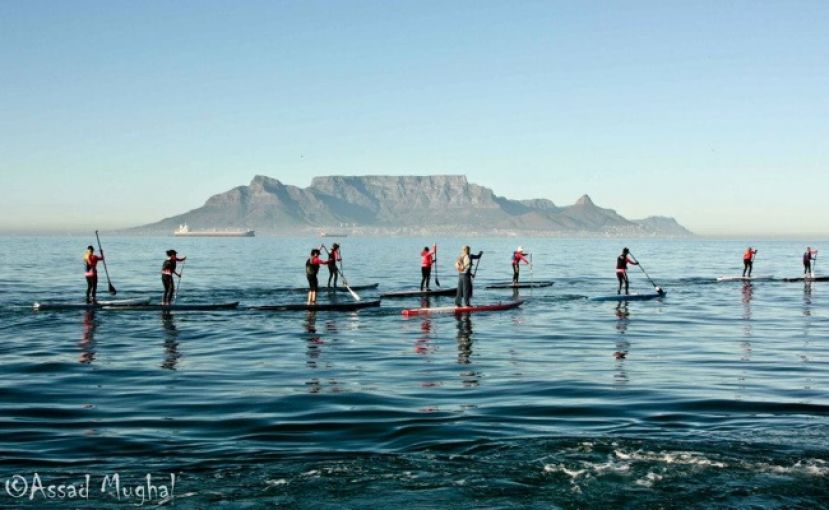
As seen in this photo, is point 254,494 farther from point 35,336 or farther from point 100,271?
point 100,271

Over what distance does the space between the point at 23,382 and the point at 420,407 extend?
29.1 ft

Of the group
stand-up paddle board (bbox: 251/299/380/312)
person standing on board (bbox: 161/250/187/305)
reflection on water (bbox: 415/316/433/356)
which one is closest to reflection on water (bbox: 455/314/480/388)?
reflection on water (bbox: 415/316/433/356)

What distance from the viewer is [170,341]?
2328cm

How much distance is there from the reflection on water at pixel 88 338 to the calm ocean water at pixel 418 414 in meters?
0.11

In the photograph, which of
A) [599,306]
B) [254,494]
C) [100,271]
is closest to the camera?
[254,494]

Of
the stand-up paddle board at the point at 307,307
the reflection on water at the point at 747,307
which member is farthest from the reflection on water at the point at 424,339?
the reflection on water at the point at 747,307

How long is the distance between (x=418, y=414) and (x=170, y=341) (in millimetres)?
12547

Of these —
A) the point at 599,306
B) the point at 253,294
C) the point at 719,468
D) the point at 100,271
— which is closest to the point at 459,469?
the point at 719,468

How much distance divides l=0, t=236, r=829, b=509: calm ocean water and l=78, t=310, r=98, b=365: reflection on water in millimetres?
108

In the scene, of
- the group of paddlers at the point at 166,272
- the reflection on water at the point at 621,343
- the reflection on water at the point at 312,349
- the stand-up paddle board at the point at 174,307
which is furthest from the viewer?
the stand-up paddle board at the point at 174,307

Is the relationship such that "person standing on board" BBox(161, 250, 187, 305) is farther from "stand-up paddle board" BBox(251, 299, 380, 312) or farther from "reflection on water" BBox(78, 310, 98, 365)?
"stand-up paddle board" BBox(251, 299, 380, 312)

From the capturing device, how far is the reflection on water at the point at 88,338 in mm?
19953

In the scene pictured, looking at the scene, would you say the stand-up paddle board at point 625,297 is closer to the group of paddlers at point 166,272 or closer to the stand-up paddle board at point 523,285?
the stand-up paddle board at point 523,285

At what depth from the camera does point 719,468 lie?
945 cm
